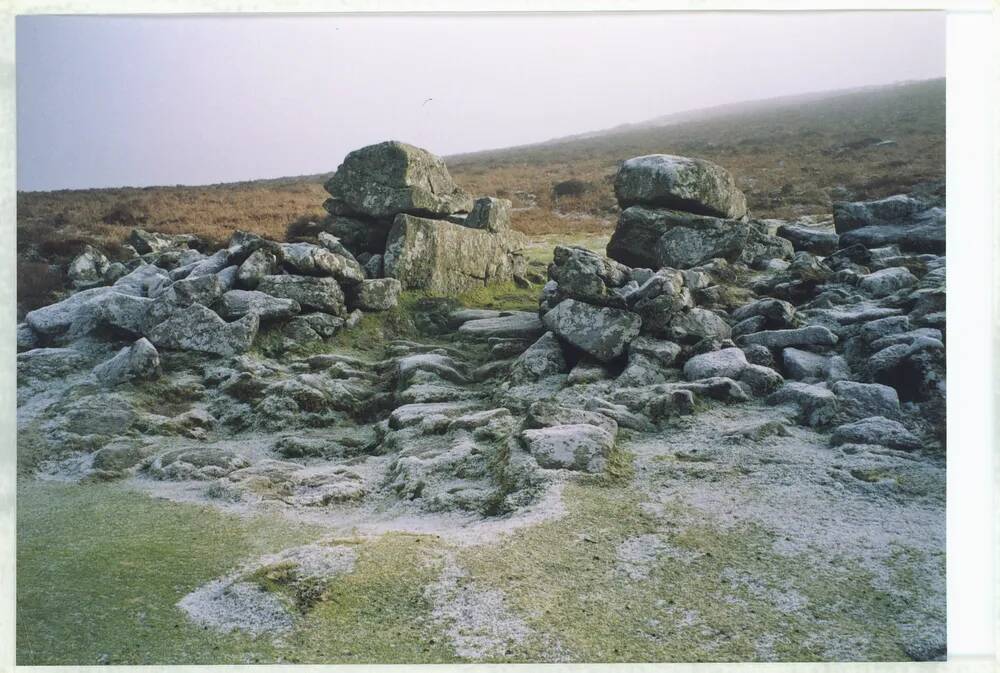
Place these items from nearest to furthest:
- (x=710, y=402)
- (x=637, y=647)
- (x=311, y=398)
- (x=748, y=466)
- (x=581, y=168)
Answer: (x=637, y=647) < (x=748, y=466) < (x=710, y=402) < (x=311, y=398) < (x=581, y=168)

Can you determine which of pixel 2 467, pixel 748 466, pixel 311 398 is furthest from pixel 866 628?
pixel 2 467

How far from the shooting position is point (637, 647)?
6.20m

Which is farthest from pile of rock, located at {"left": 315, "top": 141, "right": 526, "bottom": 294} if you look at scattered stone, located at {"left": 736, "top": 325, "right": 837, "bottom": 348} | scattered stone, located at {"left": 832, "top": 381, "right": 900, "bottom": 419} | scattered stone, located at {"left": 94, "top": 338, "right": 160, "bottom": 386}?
scattered stone, located at {"left": 832, "top": 381, "right": 900, "bottom": 419}

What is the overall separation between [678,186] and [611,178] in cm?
1980

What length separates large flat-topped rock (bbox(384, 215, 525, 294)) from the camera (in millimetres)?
16391

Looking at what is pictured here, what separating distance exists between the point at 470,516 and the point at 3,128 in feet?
22.1

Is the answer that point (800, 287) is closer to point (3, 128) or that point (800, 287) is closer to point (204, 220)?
point (3, 128)

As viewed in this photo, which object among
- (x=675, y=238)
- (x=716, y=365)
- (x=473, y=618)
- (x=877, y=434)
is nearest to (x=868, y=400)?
(x=877, y=434)

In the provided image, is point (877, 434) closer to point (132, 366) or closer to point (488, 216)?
point (132, 366)

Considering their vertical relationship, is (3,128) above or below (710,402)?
above

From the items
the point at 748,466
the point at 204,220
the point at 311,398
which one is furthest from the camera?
the point at 204,220

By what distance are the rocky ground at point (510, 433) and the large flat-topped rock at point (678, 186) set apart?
7 cm

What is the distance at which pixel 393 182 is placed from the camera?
56.3ft

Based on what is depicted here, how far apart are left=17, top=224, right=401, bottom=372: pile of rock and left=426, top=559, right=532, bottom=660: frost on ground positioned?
7755mm
